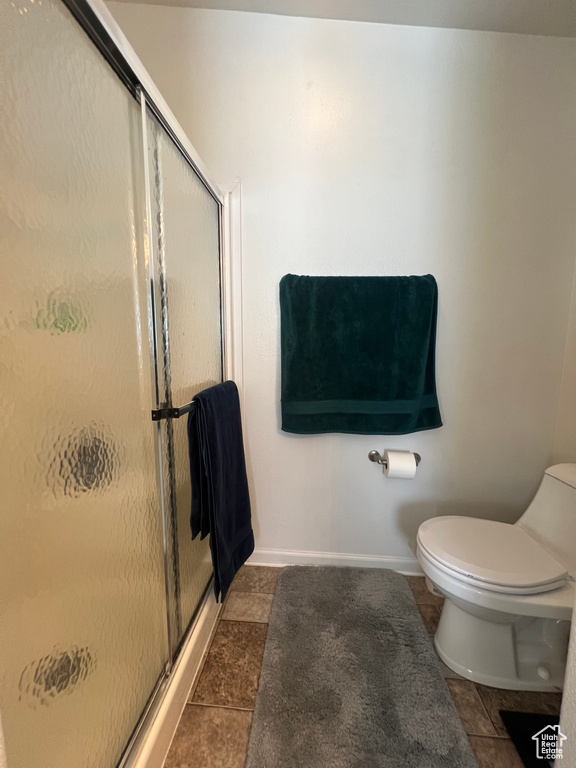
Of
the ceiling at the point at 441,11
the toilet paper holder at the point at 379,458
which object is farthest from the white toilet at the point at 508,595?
the ceiling at the point at 441,11

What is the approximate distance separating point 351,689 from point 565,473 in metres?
1.05

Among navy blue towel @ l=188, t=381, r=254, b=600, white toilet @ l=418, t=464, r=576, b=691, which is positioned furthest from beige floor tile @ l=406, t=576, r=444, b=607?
navy blue towel @ l=188, t=381, r=254, b=600

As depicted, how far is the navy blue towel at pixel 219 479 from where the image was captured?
1.01m

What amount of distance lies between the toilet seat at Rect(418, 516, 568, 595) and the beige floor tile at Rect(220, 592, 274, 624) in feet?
2.22

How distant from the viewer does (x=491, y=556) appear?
1087 millimetres

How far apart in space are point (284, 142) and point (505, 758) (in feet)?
7.09

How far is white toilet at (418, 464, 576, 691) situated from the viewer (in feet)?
3.23

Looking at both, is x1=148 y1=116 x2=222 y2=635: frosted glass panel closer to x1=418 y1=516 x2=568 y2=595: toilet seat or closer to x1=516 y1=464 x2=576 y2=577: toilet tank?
x1=418 y1=516 x2=568 y2=595: toilet seat

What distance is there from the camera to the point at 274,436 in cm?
154

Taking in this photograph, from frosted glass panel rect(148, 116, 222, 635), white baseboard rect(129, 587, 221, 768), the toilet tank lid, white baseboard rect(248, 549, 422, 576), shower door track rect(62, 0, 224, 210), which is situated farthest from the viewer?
white baseboard rect(248, 549, 422, 576)

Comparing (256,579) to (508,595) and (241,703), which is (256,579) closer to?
(241,703)

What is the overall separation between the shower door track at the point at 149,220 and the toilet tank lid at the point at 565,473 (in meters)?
1.39

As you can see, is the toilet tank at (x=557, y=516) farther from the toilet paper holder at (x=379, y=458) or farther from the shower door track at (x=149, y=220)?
the shower door track at (x=149, y=220)

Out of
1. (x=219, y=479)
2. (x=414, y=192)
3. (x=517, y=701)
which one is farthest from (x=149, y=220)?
(x=517, y=701)
